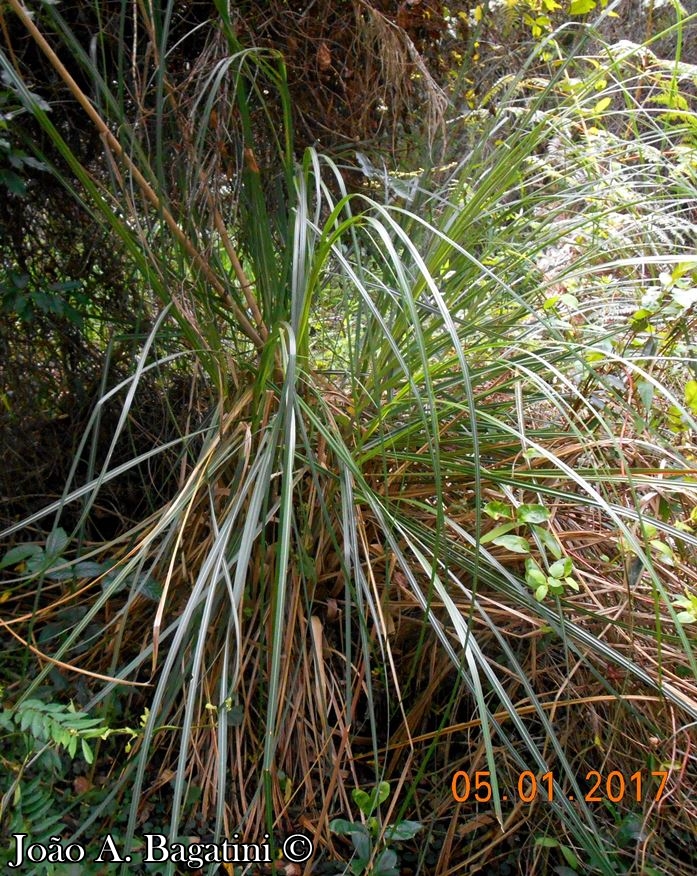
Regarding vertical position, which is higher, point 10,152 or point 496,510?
point 10,152

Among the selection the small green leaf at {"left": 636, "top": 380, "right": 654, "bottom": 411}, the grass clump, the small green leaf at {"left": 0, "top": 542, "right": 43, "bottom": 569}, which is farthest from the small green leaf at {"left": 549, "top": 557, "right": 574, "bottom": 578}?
the small green leaf at {"left": 0, "top": 542, "right": 43, "bottom": 569}

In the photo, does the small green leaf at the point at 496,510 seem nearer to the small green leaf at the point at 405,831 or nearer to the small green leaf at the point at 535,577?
the small green leaf at the point at 535,577

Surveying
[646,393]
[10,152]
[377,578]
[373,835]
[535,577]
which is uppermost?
[10,152]

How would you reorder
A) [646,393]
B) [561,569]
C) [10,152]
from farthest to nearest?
[10,152], [646,393], [561,569]

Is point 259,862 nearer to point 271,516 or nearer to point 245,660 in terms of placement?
point 245,660

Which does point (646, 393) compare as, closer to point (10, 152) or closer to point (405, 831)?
point (405, 831)

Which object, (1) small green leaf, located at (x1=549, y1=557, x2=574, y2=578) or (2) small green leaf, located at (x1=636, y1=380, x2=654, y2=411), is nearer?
(1) small green leaf, located at (x1=549, y1=557, x2=574, y2=578)

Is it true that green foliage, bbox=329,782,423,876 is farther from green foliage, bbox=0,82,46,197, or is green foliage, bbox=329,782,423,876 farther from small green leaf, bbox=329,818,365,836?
green foliage, bbox=0,82,46,197

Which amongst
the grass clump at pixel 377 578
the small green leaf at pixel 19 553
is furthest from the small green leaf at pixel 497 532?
the small green leaf at pixel 19 553

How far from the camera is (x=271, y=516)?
1.40m

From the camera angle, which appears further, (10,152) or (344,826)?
(10,152)

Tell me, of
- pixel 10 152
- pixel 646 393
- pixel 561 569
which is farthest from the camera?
pixel 10 152

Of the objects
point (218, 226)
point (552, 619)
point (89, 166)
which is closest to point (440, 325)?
point (218, 226)

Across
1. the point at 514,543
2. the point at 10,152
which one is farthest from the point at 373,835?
the point at 10,152
